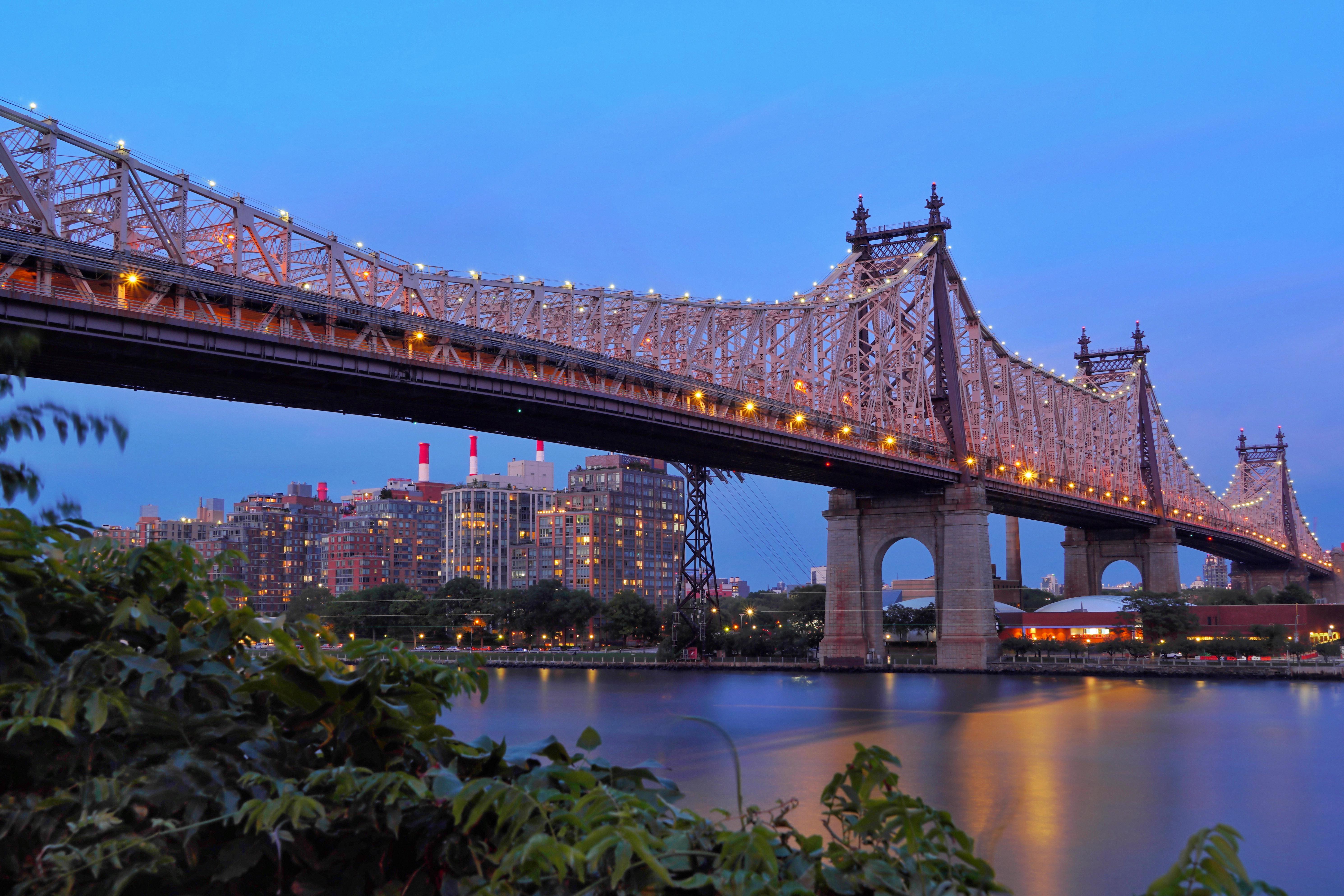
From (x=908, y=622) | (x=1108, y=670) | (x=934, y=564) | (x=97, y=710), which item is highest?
(x=934, y=564)

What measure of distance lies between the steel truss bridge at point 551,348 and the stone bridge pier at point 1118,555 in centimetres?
253

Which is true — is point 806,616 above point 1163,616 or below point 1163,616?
above

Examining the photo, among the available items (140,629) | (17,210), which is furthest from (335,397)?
(140,629)

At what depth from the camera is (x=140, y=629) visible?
3.87m

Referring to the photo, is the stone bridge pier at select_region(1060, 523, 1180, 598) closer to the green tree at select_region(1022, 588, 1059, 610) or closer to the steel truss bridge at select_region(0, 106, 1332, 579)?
the steel truss bridge at select_region(0, 106, 1332, 579)

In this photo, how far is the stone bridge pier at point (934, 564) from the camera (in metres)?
65.4

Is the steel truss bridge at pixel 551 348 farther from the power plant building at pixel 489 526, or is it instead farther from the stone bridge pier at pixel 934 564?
the power plant building at pixel 489 526

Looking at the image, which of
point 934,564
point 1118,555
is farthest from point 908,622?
point 1118,555

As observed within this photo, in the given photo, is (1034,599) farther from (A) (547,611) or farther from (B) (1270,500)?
(A) (547,611)

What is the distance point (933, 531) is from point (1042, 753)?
3341cm

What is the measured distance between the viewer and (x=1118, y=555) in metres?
104

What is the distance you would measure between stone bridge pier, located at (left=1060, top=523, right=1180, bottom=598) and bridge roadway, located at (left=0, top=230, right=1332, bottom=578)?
46.3 m

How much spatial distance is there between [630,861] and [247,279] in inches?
1384

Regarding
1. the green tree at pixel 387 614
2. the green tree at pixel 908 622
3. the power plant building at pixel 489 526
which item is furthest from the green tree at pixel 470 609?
the power plant building at pixel 489 526
